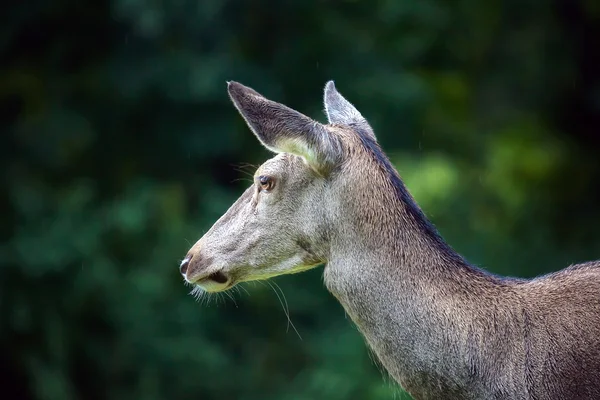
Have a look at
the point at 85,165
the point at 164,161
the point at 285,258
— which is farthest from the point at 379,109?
the point at 285,258

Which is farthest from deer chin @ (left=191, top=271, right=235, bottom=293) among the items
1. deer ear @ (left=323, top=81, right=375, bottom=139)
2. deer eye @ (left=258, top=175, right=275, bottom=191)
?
deer ear @ (left=323, top=81, right=375, bottom=139)

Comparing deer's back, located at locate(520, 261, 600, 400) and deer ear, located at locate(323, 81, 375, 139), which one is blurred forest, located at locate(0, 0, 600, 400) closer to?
deer ear, located at locate(323, 81, 375, 139)

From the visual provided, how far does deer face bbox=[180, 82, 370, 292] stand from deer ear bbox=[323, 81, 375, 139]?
0.19 metres

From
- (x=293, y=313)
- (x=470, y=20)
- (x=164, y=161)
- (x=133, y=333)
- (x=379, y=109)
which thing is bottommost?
(x=133, y=333)

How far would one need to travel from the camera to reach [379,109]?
15.6 meters

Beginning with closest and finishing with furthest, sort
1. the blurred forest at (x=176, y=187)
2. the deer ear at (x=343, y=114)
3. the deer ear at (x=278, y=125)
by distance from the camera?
the deer ear at (x=278, y=125)
the deer ear at (x=343, y=114)
the blurred forest at (x=176, y=187)

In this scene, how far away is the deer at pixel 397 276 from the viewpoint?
16.0 ft

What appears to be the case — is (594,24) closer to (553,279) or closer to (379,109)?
(379,109)

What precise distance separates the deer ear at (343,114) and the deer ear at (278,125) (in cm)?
A: 52

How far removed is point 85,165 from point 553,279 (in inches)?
440

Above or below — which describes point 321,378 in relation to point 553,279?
below

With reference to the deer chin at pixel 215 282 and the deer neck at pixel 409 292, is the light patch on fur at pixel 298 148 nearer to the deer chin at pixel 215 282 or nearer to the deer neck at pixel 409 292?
the deer neck at pixel 409 292

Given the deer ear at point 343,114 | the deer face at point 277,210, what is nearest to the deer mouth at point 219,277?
the deer face at point 277,210

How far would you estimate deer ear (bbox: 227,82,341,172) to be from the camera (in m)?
5.01
